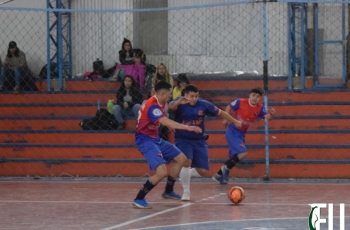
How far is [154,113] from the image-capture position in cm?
1257

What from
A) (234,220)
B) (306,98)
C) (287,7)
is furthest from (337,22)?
(234,220)

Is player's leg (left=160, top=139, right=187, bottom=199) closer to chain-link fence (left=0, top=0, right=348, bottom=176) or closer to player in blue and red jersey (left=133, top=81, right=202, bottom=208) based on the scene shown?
player in blue and red jersey (left=133, top=81, right=202, bottom=208)

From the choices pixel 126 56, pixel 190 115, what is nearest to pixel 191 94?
pixel 190 115

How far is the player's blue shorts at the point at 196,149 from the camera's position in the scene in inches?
583

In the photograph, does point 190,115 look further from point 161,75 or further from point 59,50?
point 59,50

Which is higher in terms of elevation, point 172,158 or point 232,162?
→ point 172,158

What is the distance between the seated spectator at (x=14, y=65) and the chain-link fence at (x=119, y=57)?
53 millimetres

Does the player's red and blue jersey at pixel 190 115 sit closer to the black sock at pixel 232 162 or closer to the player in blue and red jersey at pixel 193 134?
the player in blue and red jersey at pixel 193 134

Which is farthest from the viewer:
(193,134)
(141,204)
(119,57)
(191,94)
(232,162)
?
(119,57)

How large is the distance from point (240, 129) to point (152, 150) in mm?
Answer: 4149

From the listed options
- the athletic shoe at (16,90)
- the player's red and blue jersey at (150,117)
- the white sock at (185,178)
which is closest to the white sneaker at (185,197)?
the white sock at (185,178)

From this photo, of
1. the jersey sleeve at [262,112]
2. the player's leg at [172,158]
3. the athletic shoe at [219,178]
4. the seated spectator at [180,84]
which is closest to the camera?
the player's leg at [172,158]

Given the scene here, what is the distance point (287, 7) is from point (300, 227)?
10188 mm

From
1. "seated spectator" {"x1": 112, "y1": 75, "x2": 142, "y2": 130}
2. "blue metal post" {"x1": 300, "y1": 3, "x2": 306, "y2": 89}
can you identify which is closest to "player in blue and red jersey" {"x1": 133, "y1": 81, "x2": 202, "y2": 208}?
"seated spectator" {"x1": 112, "y1": 75, "x2": 142, "y2": 130}
